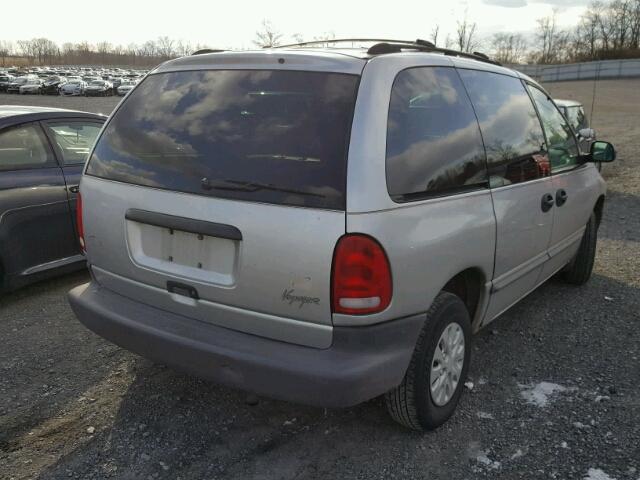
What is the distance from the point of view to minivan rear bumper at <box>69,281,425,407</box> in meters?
2.22

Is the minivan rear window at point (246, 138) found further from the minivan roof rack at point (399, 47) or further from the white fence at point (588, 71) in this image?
the white fence at point (588, 71)

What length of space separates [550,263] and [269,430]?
7.43 ft

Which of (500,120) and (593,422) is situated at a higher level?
(500,120)

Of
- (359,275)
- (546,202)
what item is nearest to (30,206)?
(359,275)

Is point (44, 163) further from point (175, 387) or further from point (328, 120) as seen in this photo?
point (328, 120)

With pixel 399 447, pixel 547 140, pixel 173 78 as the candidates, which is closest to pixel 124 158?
pixel 173 78

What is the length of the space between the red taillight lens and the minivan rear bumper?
0.34ft

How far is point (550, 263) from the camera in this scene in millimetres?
3910

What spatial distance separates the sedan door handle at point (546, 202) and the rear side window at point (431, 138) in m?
0.75

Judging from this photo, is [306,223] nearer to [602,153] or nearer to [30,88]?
[602,153]

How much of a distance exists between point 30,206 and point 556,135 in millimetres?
3911

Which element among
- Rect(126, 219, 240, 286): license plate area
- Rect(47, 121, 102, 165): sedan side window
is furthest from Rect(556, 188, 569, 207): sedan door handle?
Rect(47, 121, 102, 165): sedan side window

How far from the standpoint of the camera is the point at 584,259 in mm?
4766

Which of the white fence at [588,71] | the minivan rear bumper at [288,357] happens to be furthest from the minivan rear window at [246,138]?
the white fence at [588,71]
